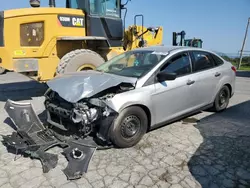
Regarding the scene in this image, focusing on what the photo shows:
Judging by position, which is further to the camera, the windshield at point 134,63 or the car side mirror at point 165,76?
the windshield at point 134,63

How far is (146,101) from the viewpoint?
3.87 meters

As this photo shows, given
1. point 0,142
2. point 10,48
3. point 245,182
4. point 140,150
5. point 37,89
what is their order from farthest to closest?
1. point 37,89
2. point 10,48
3. point 0,142
4. point 140,150
5. point 245,182

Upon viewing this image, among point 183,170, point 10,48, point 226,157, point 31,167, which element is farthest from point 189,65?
point 10,48

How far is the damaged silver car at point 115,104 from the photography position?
139 inches

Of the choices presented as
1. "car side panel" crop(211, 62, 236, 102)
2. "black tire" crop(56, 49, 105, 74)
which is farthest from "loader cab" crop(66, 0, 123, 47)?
"car side panel" crop(211, 62, 236, 102)

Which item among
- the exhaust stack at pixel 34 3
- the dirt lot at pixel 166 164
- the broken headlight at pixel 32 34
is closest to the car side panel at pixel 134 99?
the dirt lot at pixel 166 164

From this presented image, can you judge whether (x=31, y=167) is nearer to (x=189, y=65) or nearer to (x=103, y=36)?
(x=189, y=65)

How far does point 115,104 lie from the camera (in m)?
3.51

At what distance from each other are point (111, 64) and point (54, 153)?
2284mm

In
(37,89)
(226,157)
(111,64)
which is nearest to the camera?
(226,157)

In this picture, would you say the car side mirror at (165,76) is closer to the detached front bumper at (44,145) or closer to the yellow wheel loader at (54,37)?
the detached front bumper at (44,145)

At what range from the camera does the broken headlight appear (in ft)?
20.9

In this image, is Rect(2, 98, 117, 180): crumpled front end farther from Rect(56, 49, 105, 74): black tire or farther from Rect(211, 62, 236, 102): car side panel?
Rect(211, 62, 236, 102): car side panel

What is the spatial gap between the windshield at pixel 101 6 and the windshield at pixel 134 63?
2730mm
